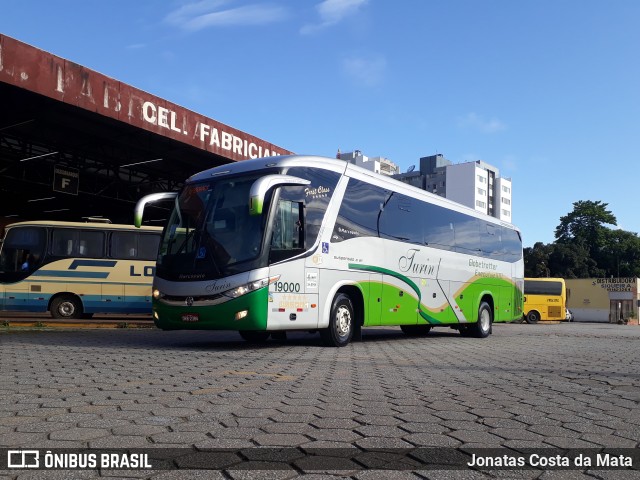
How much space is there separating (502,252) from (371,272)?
800 centimetres

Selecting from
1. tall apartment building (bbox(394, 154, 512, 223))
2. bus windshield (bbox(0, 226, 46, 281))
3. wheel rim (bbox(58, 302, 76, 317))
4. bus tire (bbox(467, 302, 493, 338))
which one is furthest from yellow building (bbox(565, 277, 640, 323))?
tall apartment building (bbox(394, 154, 512, 223))

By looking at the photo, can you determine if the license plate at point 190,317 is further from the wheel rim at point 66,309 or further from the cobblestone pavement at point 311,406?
the wheel rim at point 66,309

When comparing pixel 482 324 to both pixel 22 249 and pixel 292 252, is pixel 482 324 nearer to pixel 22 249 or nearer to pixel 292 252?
pixel 292 252

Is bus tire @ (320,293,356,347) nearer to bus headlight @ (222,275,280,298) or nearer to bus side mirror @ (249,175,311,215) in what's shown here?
bus headlight @ (222,275,280,298)

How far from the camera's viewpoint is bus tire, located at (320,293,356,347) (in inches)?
434

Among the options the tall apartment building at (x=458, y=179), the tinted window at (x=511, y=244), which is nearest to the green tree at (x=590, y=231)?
→ the tall apartment building at (x=458, y=179)

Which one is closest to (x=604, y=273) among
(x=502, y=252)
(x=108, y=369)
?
(x=502, y=252)

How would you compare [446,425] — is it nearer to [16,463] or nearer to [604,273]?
[16,463]

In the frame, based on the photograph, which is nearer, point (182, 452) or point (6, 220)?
point (182, 452)

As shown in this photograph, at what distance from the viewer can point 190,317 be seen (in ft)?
32.9

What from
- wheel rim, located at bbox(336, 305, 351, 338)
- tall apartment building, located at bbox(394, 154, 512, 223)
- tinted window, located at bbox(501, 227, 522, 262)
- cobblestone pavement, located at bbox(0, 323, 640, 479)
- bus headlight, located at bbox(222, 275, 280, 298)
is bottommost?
cobblestone pavement, located at bbox(0, 323, 640, 479)

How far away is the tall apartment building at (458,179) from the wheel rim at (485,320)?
9433cm

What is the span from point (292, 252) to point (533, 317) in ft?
121

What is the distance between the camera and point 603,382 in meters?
6.73
